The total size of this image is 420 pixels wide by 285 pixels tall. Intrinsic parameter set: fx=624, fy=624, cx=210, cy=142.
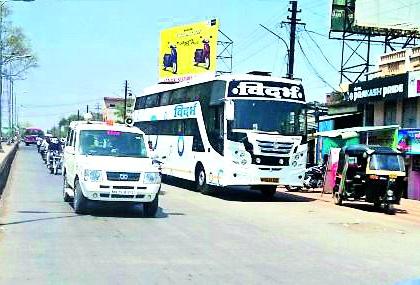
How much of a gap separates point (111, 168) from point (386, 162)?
8446 millimetres

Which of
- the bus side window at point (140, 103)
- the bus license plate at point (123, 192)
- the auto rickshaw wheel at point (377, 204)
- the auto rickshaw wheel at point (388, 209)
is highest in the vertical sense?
the bus side window at point (140, 103)

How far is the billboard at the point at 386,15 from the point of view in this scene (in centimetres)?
3078

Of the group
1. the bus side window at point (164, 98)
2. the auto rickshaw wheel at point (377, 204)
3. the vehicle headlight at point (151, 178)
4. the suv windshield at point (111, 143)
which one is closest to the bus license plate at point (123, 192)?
the vehicle headlight at point (151, 178)

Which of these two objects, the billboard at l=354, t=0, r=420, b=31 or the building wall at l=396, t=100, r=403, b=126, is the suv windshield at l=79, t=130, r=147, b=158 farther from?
the billboard at l=354, t=0, r=420, b=31

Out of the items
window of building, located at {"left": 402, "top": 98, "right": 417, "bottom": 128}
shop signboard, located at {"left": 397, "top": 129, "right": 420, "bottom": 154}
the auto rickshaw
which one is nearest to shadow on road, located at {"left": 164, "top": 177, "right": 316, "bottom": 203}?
the auto rickshaw

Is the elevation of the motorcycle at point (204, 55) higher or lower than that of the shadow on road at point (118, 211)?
higher

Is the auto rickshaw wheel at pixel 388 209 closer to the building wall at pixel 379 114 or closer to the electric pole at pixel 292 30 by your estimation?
the building wall at pixel 379 114

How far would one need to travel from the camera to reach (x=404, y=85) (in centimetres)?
2205

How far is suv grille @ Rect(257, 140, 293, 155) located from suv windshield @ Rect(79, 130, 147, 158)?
218 inches

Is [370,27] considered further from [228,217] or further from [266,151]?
[228,217]

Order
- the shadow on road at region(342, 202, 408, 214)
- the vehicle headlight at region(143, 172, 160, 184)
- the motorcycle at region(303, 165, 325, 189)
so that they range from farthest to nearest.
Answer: the motorcycle at region(303, 165, 325, 189)
the shadow on road at region(342, 202, 408, 214)
the vehicle headlight at region(143, 172, 160, 184)

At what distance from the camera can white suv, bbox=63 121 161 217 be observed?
12.8 meters

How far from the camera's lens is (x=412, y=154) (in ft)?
72.6

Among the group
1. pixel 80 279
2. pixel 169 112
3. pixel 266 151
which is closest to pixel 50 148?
pixel 169 112
